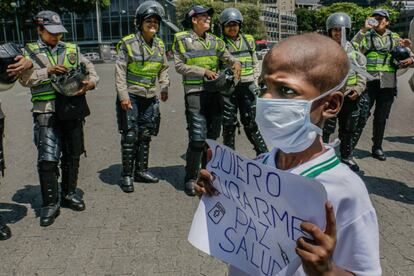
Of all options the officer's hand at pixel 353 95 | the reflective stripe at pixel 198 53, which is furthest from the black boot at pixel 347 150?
the reflective stripe at pixel 198 53

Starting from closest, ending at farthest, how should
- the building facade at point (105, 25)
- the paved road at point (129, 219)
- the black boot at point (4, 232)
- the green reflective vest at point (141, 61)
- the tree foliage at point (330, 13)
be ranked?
the paved road at point (129, 219), the black boot at point (4, 232), the green reflective vest at point (141, 61), the building facade at point (105, 25), the tree foliage at point (330, 13)

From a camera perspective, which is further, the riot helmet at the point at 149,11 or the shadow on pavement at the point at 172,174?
the shadow on pavement at the point at 172,174

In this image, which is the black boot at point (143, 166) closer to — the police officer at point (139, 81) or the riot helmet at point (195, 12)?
A: the police officer at point (139, 81)

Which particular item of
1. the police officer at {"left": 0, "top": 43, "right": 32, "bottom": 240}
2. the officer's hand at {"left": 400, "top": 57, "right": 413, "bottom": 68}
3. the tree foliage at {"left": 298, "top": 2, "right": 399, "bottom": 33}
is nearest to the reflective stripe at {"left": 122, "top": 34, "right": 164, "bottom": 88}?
the police officer at {"left": 0, "top": 43, "right": 32, "bottom": 240}

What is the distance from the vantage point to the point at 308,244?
1.35 metres

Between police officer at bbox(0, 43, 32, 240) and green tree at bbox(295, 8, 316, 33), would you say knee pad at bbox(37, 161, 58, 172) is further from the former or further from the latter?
green tree at bbox(295, 8, 316, 33)

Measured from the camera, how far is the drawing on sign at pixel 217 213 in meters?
1.86

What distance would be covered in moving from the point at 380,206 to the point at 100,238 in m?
3.03

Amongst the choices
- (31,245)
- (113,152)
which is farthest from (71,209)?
(113,152)

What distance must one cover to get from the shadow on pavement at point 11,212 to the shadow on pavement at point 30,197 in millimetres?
121

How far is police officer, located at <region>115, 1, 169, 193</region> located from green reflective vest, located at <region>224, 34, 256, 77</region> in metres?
0.99

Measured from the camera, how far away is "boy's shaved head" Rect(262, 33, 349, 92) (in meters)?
1.56

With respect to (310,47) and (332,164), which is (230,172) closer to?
(332,164)

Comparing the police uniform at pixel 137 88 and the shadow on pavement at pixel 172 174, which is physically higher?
the police uniform at pixel 137 88
